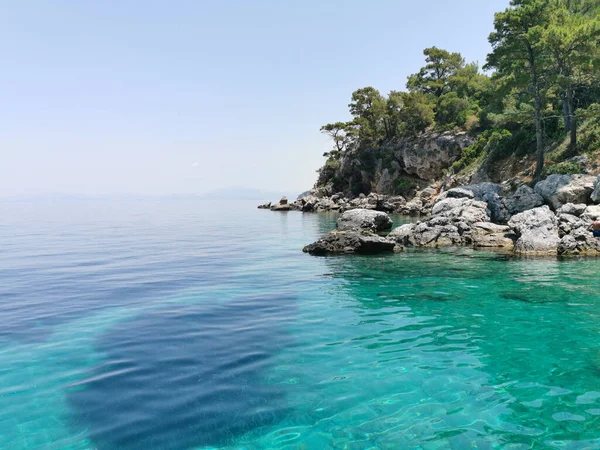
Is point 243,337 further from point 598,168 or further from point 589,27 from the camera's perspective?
point 589,27

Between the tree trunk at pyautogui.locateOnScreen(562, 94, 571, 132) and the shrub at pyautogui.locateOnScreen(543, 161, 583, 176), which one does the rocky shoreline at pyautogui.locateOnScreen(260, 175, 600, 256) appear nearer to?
the shrub at pyautogui.locateOnScreen(543, 161, 583, 176)

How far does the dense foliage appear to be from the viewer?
33.1 metres

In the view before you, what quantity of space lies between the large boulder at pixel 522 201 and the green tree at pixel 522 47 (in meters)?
9.22

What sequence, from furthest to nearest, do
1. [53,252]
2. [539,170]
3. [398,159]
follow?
[398,159] < [539,170] < [53,252]

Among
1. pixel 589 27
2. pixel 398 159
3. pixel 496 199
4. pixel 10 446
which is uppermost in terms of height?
pixel 589 27

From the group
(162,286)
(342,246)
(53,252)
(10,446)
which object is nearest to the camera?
(10,446)

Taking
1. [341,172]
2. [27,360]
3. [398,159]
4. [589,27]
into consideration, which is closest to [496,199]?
[589,27]

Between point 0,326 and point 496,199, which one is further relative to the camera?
point 496,199

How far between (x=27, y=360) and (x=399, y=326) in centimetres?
926

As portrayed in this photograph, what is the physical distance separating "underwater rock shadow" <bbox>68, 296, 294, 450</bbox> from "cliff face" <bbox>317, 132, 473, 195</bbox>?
61.3m

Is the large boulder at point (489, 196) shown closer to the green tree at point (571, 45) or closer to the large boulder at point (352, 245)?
the green tree at point (571, 45)

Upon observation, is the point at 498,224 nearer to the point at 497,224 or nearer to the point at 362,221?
the point at 497,224

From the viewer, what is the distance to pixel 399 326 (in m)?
11.2

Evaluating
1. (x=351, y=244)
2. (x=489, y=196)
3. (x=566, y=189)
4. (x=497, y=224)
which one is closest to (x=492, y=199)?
(x=489, y=196)
